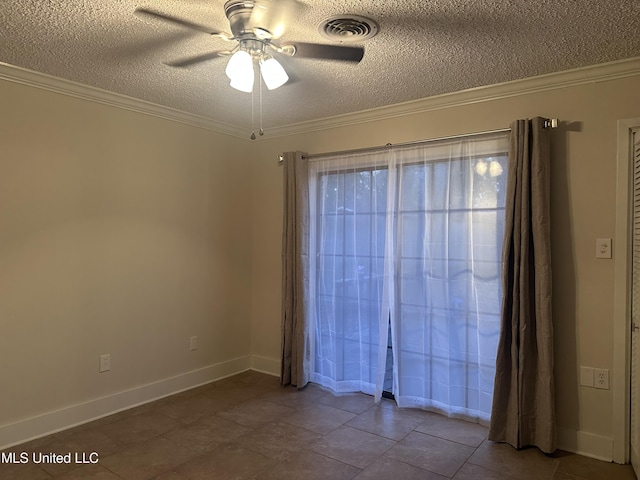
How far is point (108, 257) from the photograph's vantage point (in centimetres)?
316

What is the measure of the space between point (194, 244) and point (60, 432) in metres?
1.67

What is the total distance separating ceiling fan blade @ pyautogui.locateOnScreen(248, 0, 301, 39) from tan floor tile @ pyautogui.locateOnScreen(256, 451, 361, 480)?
7.60 feet

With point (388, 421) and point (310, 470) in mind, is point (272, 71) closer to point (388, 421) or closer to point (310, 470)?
point (310, 470)

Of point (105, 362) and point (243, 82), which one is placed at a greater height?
point (243, 82)

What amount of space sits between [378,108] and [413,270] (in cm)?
133

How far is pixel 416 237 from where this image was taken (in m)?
3.24

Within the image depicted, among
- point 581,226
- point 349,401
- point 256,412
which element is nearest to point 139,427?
point 256,412

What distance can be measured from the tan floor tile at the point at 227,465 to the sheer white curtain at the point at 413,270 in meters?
1.19

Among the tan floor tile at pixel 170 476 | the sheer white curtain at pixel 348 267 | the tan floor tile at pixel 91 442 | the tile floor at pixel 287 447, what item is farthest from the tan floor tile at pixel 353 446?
the tan floor tile at pixel 91 442

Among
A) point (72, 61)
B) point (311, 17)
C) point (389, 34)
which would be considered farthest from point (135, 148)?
point (389, 34)

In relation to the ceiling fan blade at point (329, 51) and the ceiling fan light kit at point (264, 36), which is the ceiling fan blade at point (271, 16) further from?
the ceiling fan blade at point (329, 51)

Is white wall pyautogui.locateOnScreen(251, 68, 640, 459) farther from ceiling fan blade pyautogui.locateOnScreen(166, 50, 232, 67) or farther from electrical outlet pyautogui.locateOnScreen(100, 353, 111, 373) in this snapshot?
electrical outlet pyautogui.locateOnScreen(100, 353, 111, 373)

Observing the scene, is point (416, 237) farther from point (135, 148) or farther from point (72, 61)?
point (72, 61)

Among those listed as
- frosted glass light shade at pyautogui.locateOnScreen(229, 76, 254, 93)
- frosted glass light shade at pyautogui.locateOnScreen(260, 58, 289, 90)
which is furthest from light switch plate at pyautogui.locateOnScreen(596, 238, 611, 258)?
frosted glass light shade at pyautogui.locateOnScreen(229, 76, 254, 93)
